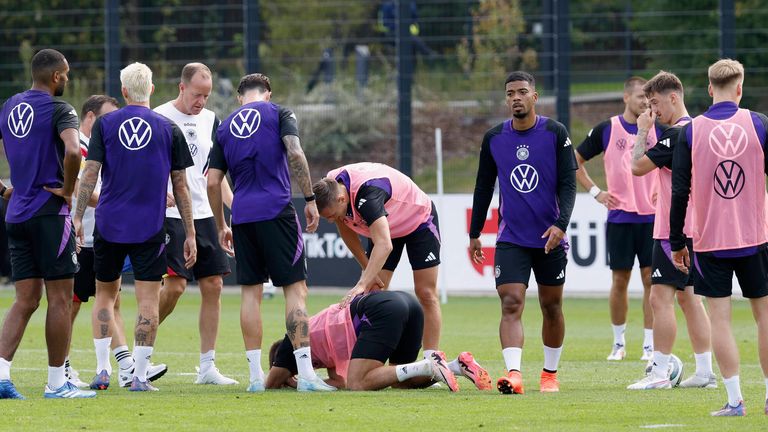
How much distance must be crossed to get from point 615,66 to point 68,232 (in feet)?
47.7

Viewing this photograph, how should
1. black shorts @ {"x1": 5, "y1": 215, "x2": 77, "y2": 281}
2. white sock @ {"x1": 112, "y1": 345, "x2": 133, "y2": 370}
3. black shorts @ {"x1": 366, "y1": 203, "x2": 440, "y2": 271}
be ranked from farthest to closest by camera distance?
black shorts @ {"x1": 366, "y1": 203, "x2": 440, "y2": 271}
white sock @ {"x1": 112, "y1": 345, "x2": 133, "y2": 370}
black shorts @ {"x1": 5, "y1": 215, "x2": 77, "y2": 281}

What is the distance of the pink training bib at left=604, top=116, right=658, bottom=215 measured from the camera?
42.1 feet

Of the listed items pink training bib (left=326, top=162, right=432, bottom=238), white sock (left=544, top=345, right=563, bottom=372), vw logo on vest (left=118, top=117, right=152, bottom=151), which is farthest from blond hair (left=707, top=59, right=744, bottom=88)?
vw logo on vest (left=118, top=117, right=152, bottom=151)

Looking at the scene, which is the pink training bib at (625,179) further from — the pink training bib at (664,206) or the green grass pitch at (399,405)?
the pink training bib at (664,206)

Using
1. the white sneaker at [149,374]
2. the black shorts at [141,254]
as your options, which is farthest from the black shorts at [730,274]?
the white sneaker at [149,374]

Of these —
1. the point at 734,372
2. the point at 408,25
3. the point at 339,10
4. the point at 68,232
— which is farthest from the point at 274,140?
the point at 339,10

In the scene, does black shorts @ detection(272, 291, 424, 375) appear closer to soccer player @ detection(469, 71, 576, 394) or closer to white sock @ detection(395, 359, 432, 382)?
white sock @ detection(395, 359, 432, 382)

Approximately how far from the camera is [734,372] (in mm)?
8203

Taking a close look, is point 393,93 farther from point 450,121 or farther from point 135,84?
point 135,84

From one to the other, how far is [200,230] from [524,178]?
8.82ft

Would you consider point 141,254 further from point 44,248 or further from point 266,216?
point 266,216

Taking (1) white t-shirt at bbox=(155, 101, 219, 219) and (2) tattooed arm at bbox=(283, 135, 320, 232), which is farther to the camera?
(1) white t-shirt at bbox=(155, 101, 219, 219)

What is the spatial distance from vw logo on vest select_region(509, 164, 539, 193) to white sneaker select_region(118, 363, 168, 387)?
115 inches

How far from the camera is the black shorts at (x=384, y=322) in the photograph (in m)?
9.67
